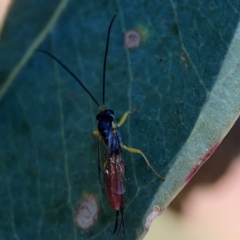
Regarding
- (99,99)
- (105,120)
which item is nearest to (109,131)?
(105,120)

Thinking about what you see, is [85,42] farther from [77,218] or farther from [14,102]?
[77,218]

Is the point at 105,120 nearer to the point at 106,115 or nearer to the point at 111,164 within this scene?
the point at 106,115

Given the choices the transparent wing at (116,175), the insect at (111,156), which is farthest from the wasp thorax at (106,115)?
the transparent wing at (116,175)

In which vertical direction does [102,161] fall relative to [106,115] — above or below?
below

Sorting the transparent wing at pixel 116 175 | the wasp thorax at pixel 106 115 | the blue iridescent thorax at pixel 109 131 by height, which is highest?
the wasp thorax at pixel 106 115

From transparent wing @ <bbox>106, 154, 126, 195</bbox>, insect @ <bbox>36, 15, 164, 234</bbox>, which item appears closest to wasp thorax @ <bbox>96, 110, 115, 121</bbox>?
insect @ <bbox>36, 15, 164, 234</bbox>

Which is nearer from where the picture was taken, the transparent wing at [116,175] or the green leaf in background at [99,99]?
the green leaf in background at [99,99]

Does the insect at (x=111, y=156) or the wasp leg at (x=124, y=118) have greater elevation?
the wasp leg at (x=124, y=118)

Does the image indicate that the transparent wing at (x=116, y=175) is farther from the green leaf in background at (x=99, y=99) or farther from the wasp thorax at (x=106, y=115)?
the wasp thorax at (x=106, y=115)
